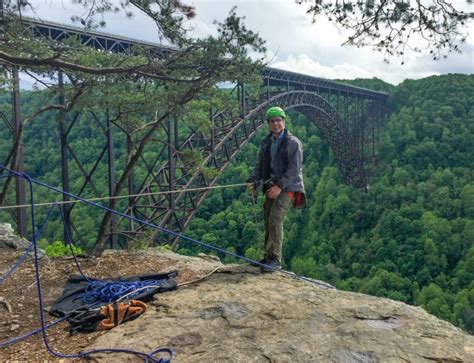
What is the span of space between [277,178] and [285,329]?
143 centimetres

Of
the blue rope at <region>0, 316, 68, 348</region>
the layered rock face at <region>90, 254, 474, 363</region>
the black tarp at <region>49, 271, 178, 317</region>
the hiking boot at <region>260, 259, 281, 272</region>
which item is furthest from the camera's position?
the hiking boot at <region>260, 259, 281, 272</region>

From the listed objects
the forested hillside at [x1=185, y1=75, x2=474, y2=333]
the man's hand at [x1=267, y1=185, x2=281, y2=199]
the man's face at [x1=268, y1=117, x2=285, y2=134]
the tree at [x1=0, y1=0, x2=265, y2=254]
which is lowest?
the forested hillside at [x1=185, y1=75, x2=474, y2=333]

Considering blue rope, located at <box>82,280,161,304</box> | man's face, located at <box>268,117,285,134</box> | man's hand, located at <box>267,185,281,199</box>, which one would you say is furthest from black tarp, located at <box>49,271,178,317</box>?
man's face, located at <box>268,117,285,134</box>

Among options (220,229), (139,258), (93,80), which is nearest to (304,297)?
(139,258)

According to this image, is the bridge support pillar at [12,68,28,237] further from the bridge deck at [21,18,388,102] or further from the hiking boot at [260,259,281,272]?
the hiking boot at [260,259,281,272]

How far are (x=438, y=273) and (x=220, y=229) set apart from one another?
12.4 meters

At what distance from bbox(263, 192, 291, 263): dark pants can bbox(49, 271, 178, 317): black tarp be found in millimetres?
867

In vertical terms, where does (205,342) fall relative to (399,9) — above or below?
below

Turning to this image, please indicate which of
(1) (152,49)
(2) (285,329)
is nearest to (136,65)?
(1) (152,49)

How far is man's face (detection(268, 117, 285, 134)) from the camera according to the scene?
3.66m

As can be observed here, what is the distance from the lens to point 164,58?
17.7 feet

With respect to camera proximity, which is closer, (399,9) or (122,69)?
(399,9)

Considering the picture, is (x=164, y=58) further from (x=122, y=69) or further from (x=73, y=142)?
(x=73, y=142)

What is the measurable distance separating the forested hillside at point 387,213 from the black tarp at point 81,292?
13.6 meters
